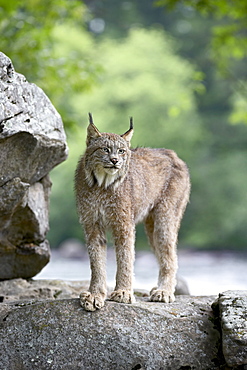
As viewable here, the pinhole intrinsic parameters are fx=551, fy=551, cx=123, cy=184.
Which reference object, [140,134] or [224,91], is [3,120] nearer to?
[140,134]

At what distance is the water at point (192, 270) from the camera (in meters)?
12.0

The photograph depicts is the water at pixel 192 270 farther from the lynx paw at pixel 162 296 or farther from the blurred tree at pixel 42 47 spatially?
the lynx paw at pixel 162 296

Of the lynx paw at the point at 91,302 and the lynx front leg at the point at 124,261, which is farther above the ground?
the lynx front leg at the point at 124,261

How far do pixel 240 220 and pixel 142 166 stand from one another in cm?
1650

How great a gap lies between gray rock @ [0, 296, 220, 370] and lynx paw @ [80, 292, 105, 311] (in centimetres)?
5

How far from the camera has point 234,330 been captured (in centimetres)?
423

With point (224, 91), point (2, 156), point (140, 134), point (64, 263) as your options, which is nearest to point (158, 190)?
point (2, 156)

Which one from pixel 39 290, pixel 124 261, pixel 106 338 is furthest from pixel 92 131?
pixel 39 290

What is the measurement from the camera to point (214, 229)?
2158cm

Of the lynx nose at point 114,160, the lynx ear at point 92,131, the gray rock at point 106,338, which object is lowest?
the gray rock at point 106,338

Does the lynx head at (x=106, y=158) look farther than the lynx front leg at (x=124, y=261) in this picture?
No

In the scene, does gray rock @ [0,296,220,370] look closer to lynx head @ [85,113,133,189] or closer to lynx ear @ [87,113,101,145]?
lynx head @ [85,113,133,189]

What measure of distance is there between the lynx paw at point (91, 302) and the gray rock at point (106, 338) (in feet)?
0.15

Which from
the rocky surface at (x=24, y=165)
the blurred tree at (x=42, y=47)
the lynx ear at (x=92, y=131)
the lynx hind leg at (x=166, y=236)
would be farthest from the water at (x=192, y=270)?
the lynx ear at (x=92, y=131)
